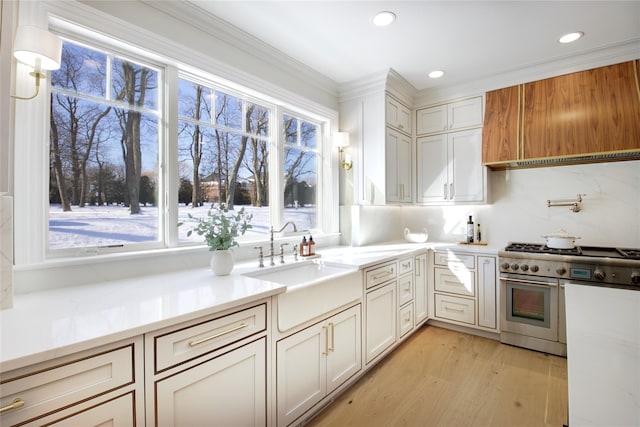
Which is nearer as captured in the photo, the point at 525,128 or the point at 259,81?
the point at 259,81

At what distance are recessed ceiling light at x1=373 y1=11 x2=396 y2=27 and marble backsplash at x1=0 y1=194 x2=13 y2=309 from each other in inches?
93.8

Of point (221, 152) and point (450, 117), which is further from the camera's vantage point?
point (450, 117)

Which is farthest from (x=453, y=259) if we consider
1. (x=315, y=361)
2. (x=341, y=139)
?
(x=315, y=361)

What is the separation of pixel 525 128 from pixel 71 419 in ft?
12.3

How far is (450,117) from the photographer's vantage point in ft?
11.3

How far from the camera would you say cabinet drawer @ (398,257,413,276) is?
9.06 feet

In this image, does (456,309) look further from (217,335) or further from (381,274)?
(217,335)

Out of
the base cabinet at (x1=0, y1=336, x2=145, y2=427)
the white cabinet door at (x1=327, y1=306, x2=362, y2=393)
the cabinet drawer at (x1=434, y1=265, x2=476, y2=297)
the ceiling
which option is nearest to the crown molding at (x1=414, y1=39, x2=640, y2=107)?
the ceiling

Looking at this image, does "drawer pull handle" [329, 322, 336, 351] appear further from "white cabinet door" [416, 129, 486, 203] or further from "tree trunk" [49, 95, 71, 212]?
"white cabinet door" [416, 129, 486, 203]

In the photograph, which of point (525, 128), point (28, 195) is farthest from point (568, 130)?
point (28, 195)

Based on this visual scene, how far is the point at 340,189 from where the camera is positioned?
134 inches

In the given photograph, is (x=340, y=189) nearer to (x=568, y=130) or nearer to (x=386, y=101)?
(x=386, y=101)

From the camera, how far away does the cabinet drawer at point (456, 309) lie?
304cm

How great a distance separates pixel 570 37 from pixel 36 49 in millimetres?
3630
